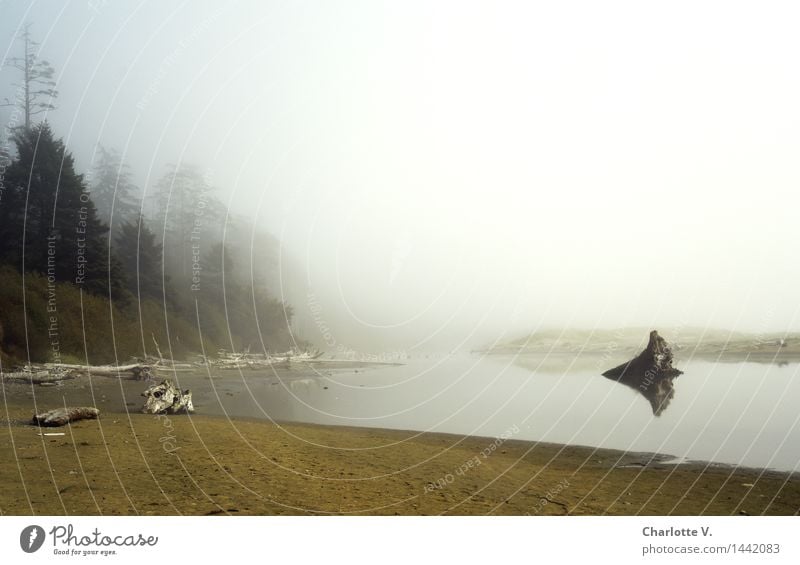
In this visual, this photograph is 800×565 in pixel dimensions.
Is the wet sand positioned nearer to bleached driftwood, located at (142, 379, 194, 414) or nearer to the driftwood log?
bleached driftwood, located at (142, 379, 194, 414)

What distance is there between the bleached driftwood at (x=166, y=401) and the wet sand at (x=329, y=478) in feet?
5.25

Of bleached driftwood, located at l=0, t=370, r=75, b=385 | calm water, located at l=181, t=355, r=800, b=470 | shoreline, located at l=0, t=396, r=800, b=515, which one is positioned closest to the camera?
shoreline, located at l=0, t=396, r=800, b=515

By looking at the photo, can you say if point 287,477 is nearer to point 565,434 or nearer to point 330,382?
point 565,434

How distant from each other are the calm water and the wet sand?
1.74 metres

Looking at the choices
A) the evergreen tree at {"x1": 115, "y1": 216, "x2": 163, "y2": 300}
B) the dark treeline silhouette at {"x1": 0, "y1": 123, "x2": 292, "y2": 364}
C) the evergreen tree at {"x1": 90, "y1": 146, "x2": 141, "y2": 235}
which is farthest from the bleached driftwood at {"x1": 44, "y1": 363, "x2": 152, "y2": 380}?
the evergreen tree at {"x1": 90, "y1": 146, "x2": 141, "y2": 235}

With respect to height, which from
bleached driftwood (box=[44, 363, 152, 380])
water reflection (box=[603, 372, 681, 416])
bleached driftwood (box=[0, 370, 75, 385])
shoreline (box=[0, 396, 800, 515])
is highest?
water reflection (box=[603, 372, 681, 416])

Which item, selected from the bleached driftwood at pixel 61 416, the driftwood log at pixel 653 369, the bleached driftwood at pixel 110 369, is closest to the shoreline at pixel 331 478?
the bleached driftwood at pixel 61 416

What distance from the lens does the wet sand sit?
643 cm

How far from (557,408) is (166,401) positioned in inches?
458

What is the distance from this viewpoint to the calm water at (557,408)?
10719mm

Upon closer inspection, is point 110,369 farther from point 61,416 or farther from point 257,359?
point 61,416

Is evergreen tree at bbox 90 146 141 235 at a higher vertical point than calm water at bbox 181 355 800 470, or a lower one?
higher

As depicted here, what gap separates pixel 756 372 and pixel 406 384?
1827 centimetres

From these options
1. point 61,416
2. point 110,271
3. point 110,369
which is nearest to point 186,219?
point 110,271
